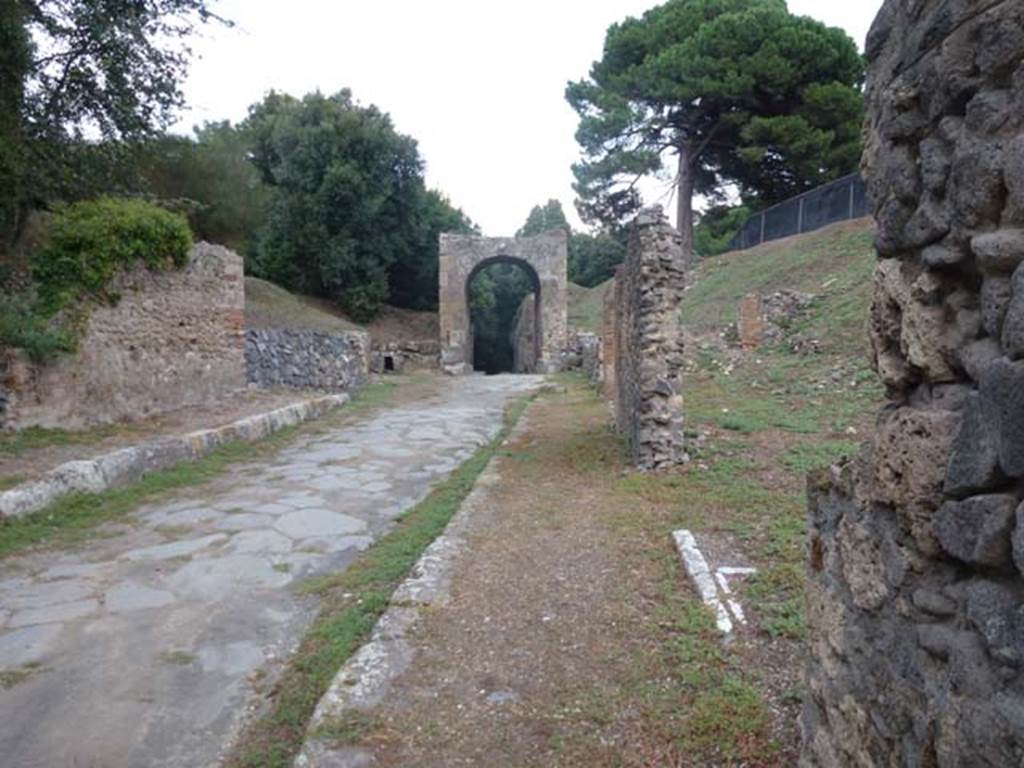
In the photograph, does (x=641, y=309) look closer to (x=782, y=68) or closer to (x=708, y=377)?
(x=708, y=377)

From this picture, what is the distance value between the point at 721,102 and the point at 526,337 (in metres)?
10.8

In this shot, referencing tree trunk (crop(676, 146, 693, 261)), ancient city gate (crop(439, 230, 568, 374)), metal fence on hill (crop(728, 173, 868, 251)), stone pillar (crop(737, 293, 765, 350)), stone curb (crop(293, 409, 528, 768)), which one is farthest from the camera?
tree trunk (crop(676, 146, 693, 261))

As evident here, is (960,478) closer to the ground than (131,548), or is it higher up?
higher up

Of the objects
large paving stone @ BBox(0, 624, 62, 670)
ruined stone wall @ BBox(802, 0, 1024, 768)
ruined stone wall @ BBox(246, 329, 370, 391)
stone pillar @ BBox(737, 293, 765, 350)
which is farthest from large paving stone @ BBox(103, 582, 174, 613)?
stone pillar @ BBox(737, 293, 765, 350)

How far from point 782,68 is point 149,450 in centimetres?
2105

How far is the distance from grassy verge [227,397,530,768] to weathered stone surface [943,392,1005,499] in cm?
211

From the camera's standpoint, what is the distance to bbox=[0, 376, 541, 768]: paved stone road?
2.57 metres

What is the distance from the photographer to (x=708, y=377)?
11.6 m

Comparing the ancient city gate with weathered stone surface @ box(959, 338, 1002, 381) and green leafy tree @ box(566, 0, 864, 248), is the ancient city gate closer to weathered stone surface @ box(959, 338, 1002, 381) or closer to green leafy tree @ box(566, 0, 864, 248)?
green leafy tree @ box(566, 0, 864, 248)

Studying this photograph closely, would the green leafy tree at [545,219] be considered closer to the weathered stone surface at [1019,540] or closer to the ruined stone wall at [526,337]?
the ruined stone wall at [526,337]

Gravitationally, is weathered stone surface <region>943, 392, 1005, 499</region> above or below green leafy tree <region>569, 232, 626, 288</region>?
below

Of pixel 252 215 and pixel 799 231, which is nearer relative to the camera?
pixel 252 215

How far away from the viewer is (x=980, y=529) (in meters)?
1.23

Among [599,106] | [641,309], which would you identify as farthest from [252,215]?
[641,309]
